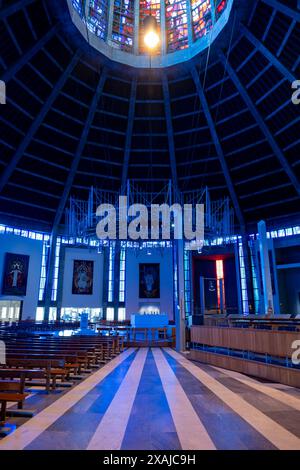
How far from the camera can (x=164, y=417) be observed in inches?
165

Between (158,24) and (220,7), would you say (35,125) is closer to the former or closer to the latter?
(158,24)

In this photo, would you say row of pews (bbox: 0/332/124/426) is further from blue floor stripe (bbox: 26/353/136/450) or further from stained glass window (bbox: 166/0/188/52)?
stained glass window (bbox: 166/0/188/52)

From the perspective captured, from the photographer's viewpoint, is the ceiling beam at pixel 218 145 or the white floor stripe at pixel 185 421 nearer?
the white floor stripe at pixel 185 421

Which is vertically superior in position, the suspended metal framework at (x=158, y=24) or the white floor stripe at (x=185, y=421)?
the suspended metal framework at (x=158, y=24)

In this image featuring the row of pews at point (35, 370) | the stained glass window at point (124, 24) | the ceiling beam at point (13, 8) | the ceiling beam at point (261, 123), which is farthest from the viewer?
the stained glass window at point (124, 24)

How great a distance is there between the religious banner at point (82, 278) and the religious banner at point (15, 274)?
4410 millimetres

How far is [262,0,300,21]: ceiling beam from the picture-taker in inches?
632

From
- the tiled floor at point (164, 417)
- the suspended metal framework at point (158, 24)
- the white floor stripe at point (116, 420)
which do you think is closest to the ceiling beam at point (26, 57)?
the suspended metal framework at point (158, 24)

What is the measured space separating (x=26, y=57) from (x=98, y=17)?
6.28m

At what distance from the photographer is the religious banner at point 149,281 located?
94.2 feet

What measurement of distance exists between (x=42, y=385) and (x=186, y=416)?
321 centimetres

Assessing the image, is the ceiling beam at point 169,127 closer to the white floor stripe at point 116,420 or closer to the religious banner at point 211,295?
the religious banner at point 211,295
